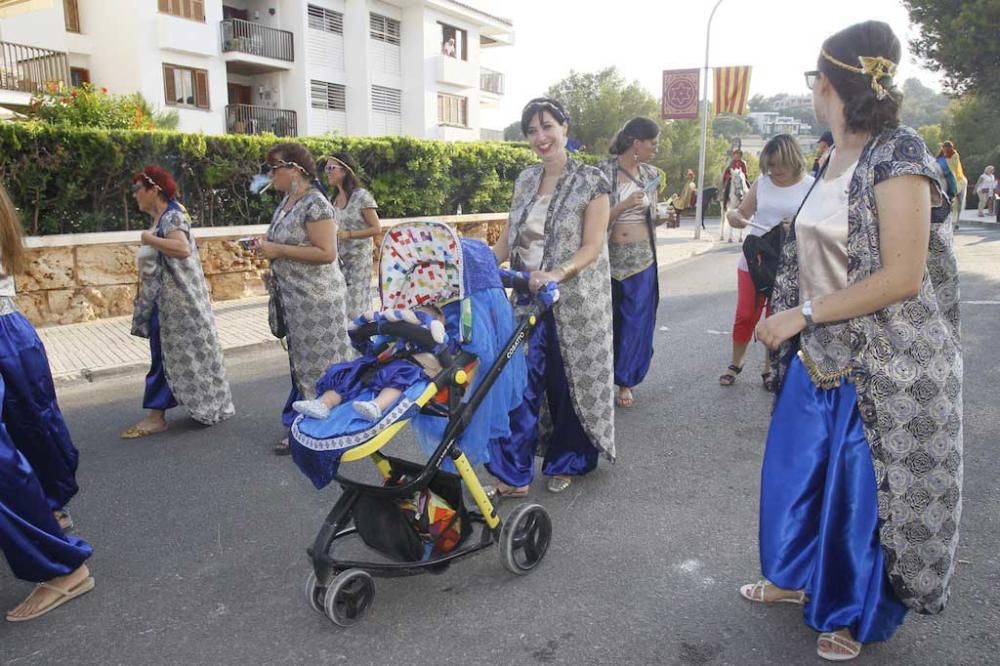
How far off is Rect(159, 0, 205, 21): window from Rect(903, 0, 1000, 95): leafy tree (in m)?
23.9

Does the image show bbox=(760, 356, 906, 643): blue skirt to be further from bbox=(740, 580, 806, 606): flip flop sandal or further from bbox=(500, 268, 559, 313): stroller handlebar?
bbox=(500, 268, 559, 313): stroller handlebar

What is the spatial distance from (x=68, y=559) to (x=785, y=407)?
2.85m

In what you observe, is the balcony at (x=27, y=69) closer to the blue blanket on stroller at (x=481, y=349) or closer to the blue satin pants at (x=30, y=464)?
the blue satin pants at (x=30, y=464)

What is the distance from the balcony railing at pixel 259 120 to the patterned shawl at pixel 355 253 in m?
22.8

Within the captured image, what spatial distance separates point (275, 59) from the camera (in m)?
28.7

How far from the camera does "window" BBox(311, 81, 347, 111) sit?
30672 mm

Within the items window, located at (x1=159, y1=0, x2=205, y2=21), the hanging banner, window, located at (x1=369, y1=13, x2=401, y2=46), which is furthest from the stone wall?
window, located at (x1=369, y1=13, x2=401, y2=46)

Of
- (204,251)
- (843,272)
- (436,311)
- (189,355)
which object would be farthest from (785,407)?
(204,251)

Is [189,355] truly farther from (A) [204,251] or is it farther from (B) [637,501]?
(A) [204,251]

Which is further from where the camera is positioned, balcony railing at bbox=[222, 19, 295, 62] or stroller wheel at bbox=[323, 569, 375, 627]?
balcony railing at bbox=[222, 19, 295, 62]

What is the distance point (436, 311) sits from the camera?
3.14m

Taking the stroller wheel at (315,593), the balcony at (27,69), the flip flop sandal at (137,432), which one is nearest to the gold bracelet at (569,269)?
the stroller wheel at (315,593)

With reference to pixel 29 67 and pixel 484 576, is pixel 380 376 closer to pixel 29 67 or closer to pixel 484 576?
pixel 484 576

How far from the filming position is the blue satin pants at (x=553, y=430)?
3.86m
